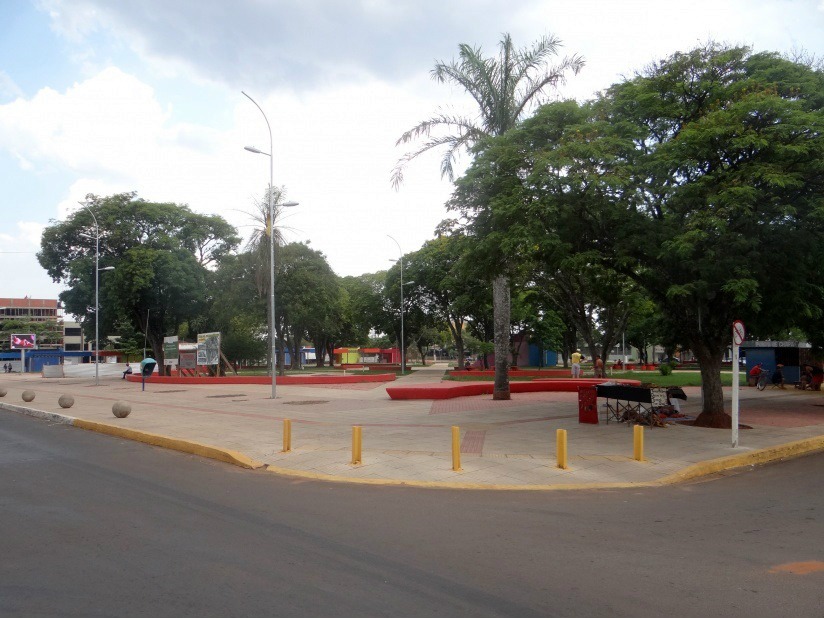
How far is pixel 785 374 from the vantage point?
30.2m

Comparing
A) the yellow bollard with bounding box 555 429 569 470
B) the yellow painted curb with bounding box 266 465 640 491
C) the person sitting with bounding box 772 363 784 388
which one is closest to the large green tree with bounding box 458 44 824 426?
the yellow bollard with bounding box 555 429 569 470

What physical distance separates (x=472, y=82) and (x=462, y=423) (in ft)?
37.6

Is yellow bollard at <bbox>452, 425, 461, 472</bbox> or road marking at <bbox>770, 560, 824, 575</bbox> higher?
yellow bollard at <bbox>452, 425, 461, 472</bbox>

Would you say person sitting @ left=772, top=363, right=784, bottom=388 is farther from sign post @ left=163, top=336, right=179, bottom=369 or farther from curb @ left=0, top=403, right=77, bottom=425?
sign post @ left=163, top=336, right=179, bottom=369

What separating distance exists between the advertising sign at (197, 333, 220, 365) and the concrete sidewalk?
43.7 feet

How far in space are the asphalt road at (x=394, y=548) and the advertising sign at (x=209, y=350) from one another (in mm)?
26999

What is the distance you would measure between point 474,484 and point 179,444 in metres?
6.58

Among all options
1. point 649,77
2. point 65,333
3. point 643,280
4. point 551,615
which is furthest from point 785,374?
point 65,333

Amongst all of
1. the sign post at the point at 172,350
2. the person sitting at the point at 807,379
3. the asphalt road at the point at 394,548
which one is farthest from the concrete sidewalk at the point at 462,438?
the sign post at the point at 172,350

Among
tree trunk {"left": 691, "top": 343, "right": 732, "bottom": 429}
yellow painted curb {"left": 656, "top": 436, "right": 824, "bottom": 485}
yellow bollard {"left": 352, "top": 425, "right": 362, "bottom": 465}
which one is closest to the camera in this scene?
yellow painted curb {"left": 656, "top": 436, "right": 824, "bottom": 485}

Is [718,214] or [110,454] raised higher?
[718,214]

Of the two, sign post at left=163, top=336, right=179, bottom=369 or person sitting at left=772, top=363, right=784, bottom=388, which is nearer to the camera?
person sitting at left=772, top=363, right=784, bottom=388

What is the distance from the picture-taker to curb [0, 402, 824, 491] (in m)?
9.38

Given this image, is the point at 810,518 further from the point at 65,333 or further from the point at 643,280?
the point at 65,333
